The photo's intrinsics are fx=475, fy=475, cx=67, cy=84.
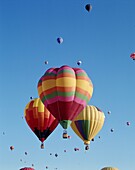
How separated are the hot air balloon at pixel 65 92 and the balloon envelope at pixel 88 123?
7.72m

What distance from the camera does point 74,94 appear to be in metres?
34.9

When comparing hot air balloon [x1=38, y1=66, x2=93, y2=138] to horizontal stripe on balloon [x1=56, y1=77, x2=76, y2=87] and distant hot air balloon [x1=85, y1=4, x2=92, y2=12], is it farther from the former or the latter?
distant hot air balloon [x1=85, y1=4, x2=92, y2=12]

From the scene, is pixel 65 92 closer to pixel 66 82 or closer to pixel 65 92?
pixel 65 92

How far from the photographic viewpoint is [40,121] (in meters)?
40.0

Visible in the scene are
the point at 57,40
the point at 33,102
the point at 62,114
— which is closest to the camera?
the point at 62,114

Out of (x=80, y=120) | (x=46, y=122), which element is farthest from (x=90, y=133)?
(x=46, y=122)

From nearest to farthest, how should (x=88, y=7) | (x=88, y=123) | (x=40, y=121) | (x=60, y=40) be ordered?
(x=88, y=7), (x=60, y=40), (x=40, y=121), (x=88, y=123)

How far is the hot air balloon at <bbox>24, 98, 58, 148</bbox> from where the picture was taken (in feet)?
132

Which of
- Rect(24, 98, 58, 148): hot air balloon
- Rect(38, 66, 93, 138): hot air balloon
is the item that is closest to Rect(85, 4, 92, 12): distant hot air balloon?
Rect(38, 66, 93, 138): hot air balloon

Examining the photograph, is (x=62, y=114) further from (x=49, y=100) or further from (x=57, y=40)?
(x=57, y=40)

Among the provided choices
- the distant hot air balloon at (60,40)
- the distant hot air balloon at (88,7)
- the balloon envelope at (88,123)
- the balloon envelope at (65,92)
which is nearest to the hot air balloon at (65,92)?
the balloon envelope at (65,92)

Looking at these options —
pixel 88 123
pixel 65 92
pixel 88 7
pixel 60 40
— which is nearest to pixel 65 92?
pixel 65 92

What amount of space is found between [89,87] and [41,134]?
284 inches

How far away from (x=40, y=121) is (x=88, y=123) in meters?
5.14
